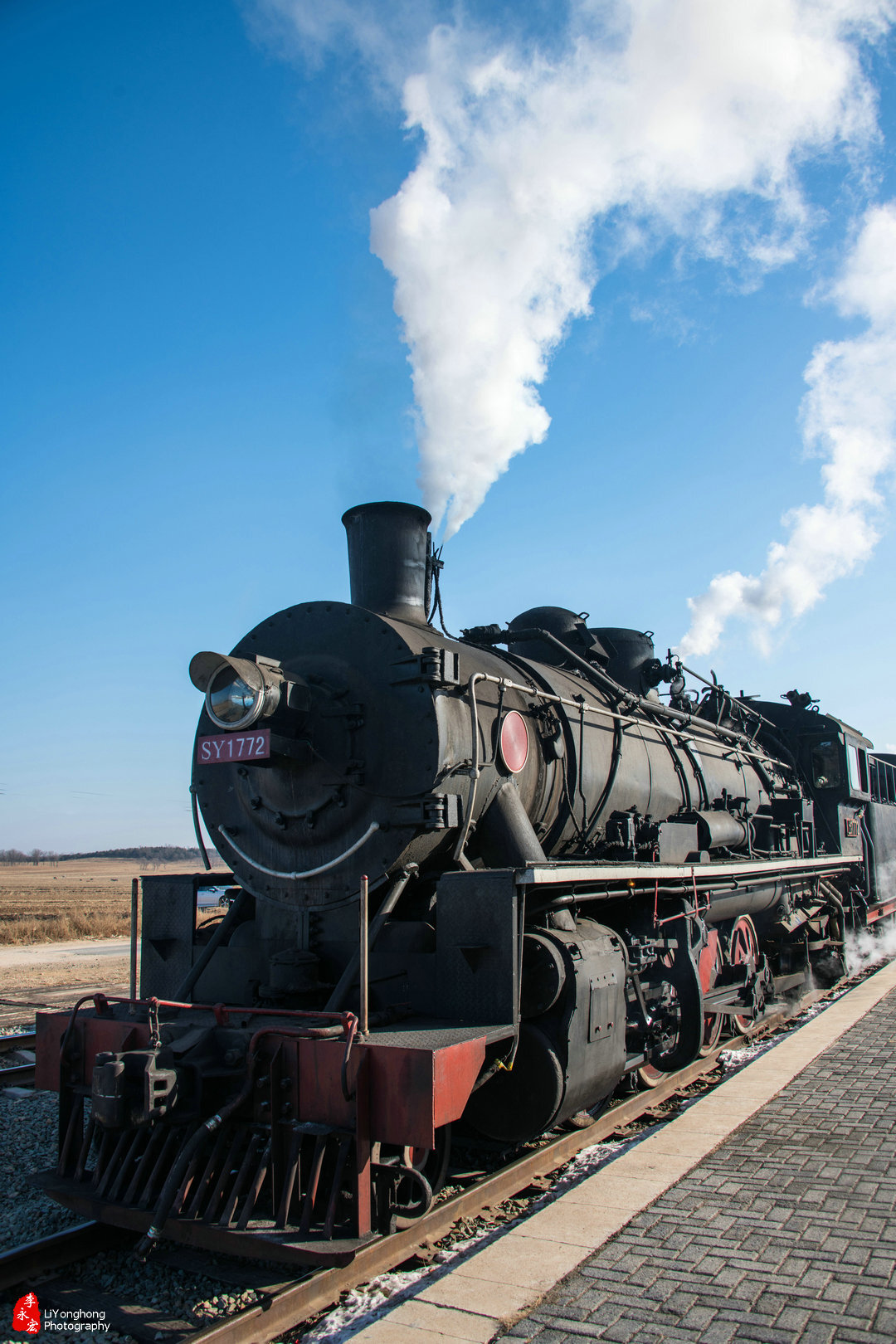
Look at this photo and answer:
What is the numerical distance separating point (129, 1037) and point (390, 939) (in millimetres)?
1345

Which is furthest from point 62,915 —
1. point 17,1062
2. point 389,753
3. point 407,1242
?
point 407,1242

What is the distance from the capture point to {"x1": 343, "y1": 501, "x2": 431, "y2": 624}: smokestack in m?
5.89

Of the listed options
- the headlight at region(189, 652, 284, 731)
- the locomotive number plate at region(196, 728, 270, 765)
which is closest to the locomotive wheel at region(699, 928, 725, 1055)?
the locomotive number plate at region(196, 728, 270, 765)

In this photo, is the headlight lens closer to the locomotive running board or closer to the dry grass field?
the locomotive running board

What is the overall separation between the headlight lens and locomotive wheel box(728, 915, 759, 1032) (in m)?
5.47

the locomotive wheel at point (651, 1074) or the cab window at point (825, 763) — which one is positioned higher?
the cab window at point (825, 763)

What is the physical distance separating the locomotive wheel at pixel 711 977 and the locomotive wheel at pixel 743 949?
0.36m

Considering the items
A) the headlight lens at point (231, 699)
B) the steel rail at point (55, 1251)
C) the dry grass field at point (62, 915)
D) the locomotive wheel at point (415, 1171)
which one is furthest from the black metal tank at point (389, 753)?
the dry grass field at point (62, 915)

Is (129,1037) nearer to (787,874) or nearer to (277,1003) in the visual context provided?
(277,1003)

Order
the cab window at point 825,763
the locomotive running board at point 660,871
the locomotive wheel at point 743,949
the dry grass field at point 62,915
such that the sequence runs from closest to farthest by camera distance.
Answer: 1. the locomotive running board at point 660,871
2. the locomotive wheel at point 743,949
3. the cab window at point 825,763
4. the dry grass field at point 62,915

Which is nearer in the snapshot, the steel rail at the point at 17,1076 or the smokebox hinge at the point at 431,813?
the smokebox hinge at the point at 431,813

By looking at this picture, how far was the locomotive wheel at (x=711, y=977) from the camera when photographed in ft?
23.5

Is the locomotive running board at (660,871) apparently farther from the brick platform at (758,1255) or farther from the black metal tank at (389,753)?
the brick platform at (758,1255)

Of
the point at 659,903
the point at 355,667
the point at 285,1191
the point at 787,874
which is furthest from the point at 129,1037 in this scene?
the point at 787,874
